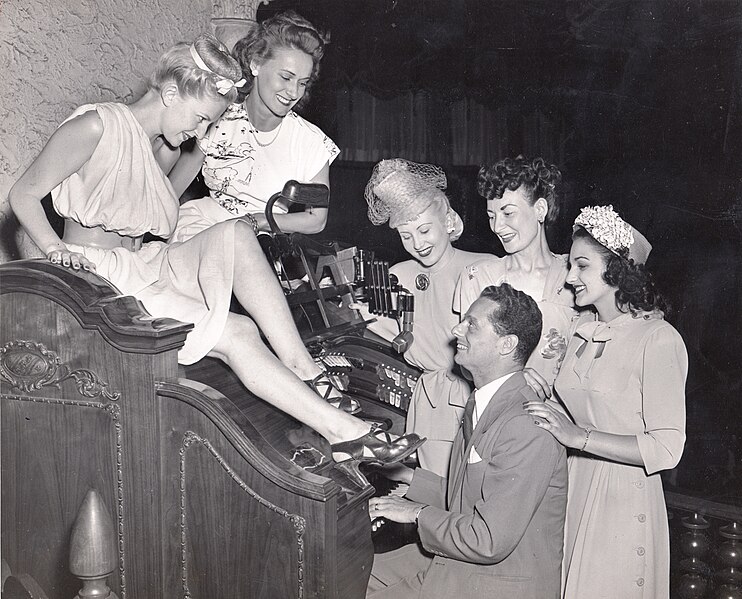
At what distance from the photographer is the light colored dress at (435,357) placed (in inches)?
110

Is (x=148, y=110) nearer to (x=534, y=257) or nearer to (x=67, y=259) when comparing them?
(x=67, y=259)

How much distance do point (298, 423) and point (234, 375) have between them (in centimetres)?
27

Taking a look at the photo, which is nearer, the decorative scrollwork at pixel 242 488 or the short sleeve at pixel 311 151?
the decorative scrollwork at pixel 242 488

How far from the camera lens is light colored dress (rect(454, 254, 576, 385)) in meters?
2.81

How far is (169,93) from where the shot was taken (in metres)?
2.19

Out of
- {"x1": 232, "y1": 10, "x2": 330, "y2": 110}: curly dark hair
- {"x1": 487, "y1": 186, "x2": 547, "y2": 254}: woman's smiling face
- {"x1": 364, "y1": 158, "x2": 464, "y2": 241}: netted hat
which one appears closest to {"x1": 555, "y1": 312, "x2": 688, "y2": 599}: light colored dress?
{"x1": 487, "y1": 186, "x2": 547, "y2": 254}: woman's smiling face

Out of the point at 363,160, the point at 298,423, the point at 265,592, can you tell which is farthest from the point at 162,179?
the point at 363,160

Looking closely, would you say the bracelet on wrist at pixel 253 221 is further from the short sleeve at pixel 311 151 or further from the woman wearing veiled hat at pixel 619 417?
the woman wearing veiled hat at pixel 619 417

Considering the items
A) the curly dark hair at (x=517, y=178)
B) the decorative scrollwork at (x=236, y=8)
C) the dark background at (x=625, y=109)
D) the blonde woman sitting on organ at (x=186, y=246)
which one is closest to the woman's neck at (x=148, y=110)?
the blonde woman sitting on organ at (x=186, y=246)

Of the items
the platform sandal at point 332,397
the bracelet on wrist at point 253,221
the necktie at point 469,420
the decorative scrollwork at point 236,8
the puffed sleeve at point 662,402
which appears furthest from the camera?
the decorative scrollwork at point 236,8

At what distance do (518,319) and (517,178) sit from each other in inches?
35.6

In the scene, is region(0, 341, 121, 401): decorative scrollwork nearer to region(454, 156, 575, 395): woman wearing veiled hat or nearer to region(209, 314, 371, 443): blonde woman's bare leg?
region(209, 314, 371, 443): blonde woman's bare leg

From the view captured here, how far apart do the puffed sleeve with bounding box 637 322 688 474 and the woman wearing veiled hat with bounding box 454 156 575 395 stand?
1.68ft

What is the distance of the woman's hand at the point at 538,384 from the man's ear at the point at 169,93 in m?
1.49
